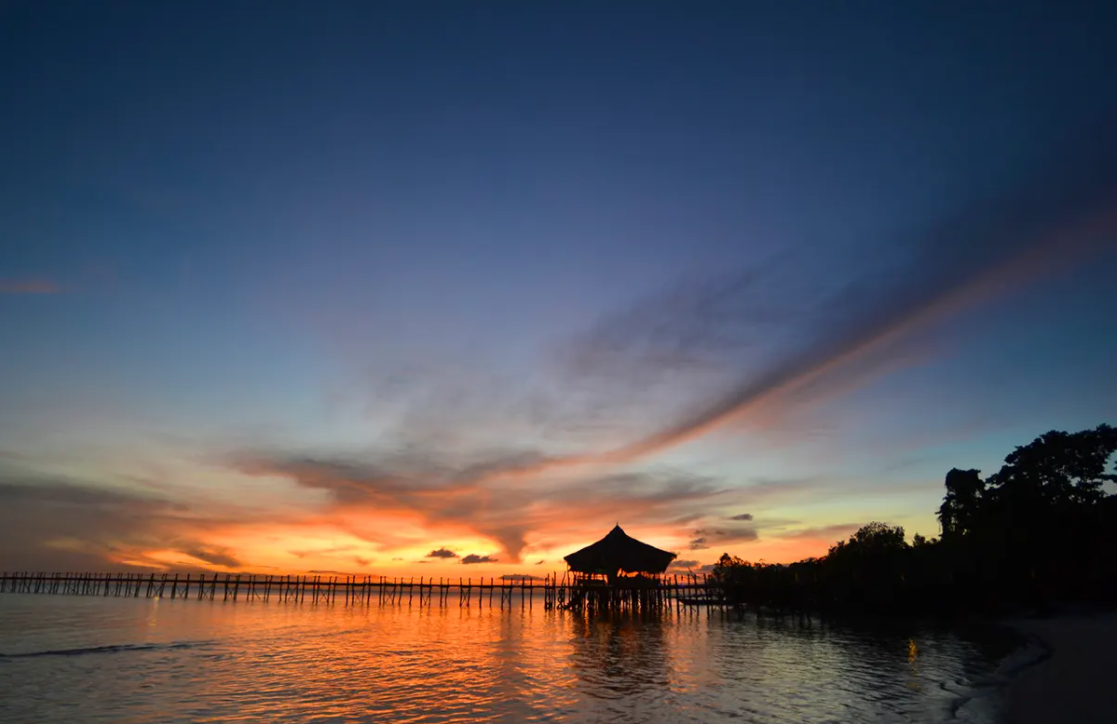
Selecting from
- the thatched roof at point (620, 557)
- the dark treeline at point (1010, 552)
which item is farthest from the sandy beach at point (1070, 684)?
the thatched roof at point (620, 557)

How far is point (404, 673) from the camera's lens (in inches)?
859

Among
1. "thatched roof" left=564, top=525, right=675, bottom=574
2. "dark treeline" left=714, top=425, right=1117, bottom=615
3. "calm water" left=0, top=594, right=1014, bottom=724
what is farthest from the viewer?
"thatched roof" left=564, top=525, right=675, bottom=574

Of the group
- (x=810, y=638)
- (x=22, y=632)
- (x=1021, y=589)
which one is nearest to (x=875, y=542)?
(x=1021, y=589)

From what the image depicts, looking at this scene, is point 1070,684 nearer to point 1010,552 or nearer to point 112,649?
point 1010,552

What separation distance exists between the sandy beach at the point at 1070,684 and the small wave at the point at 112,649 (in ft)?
99.8

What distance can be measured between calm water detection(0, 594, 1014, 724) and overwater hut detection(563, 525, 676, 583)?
8.80 meters

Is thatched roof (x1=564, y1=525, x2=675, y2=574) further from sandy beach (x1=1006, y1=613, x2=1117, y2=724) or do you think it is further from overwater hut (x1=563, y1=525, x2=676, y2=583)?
sandy beach (x1=1006, y1=613, x2=1117, y2=724)

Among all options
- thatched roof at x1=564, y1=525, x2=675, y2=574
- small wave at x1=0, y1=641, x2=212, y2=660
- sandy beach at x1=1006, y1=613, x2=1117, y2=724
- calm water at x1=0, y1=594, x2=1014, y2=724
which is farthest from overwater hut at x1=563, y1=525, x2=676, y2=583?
small wave at x1=0, y1=641, x2=212, y2=660

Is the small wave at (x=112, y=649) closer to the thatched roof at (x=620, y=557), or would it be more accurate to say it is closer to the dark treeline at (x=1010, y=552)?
the thatched roof at (x=620, y=557)

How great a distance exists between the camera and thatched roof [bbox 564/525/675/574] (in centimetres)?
4519

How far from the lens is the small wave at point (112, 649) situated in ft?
79.4

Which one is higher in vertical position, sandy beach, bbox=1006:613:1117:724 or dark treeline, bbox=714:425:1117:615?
dark treeline, bbox=714:425:1117:615

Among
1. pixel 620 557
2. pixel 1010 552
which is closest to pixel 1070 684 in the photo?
→ pixel 1010 552

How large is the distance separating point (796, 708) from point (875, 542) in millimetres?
42672
